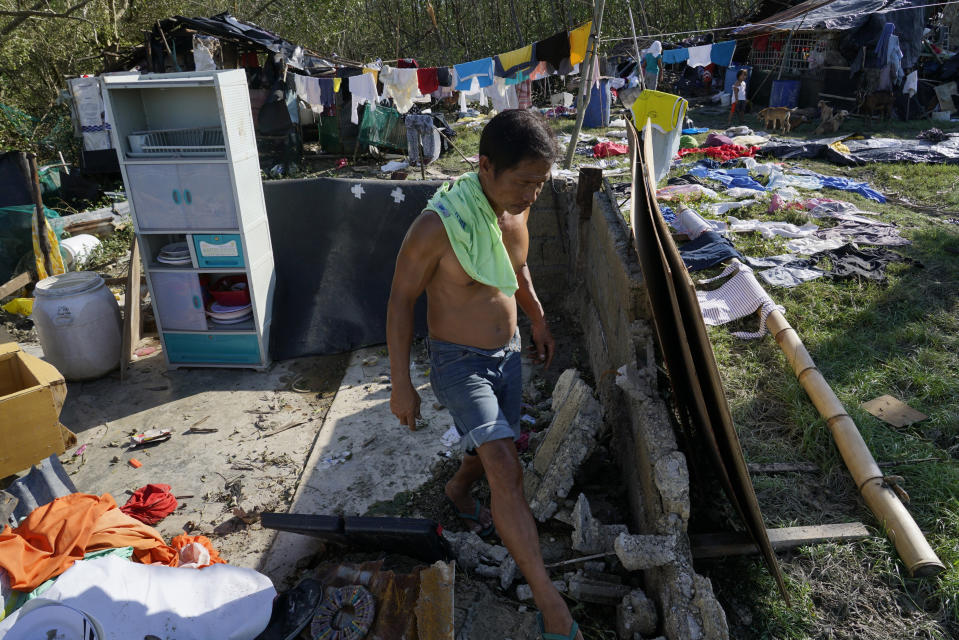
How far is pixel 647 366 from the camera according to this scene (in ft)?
9.71

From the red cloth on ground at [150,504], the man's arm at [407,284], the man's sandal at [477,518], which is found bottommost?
the red cloth on ground at [150,504]

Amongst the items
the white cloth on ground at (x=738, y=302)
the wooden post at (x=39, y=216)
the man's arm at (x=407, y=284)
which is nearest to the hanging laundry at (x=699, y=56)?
the white cloth on ground at (x=738, y=302)

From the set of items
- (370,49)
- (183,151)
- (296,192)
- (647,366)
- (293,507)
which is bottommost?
(293,507)

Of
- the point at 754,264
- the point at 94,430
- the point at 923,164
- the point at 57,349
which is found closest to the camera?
the point at 94,430

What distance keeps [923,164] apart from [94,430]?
39.0 feet

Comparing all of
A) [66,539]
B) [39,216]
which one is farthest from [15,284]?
[66,539]

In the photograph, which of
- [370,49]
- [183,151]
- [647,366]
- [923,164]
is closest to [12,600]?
[647,366]

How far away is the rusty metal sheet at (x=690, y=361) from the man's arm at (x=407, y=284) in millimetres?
1015

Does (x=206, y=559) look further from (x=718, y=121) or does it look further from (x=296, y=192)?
(x=718, y=121)

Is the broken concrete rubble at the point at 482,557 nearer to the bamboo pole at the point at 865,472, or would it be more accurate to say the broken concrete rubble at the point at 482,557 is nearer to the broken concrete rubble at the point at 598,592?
the broken concrete rubble at the point at 598,592

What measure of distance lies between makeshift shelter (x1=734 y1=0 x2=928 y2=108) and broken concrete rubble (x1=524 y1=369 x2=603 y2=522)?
15189 millimetres

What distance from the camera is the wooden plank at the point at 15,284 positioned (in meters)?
6.29

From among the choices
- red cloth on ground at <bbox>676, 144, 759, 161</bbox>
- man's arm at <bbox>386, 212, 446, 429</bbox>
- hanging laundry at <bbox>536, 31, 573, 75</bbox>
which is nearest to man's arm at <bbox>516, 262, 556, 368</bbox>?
man's arm at <bbox>386, 212, 446, 429</bbox>

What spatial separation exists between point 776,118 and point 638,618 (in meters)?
14.8
